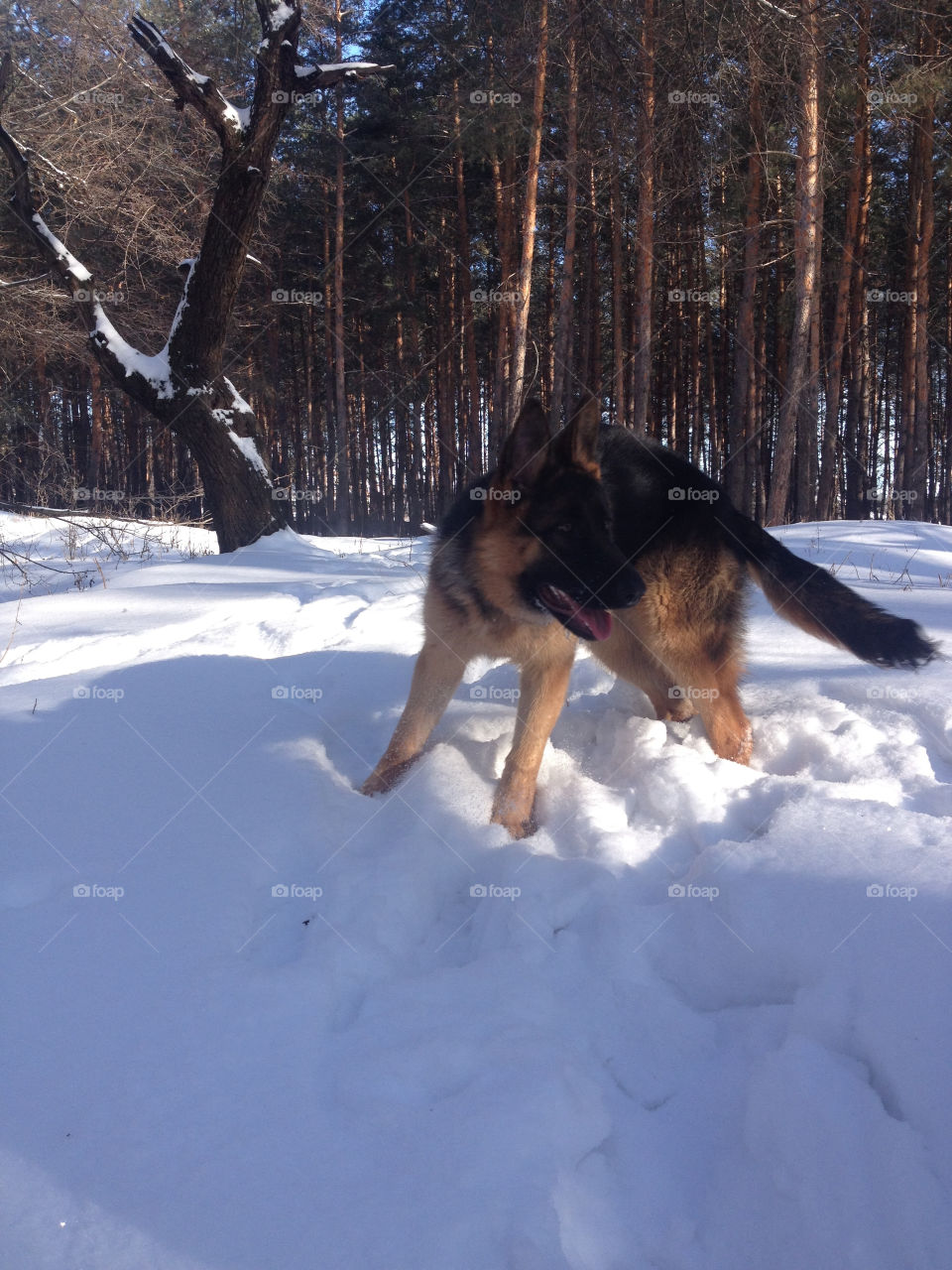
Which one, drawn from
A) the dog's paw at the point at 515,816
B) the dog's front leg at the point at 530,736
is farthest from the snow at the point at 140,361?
the dog's paw at the point at 515,816

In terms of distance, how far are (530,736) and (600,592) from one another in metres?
0.65

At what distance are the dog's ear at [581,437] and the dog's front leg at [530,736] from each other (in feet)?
2.59

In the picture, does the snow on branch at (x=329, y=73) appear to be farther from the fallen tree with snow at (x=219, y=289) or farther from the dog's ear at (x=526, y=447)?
the dog's ear at (x=526, y=447)

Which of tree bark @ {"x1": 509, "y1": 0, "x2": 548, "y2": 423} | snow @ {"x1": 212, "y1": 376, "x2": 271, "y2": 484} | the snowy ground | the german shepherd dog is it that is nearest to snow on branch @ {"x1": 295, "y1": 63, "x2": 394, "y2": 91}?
snow @ {"x1": 212, "y1": 376, "x2": 271, "y2": 484}

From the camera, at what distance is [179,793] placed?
2.77m

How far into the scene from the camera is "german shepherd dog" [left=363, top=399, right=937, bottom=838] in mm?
3109

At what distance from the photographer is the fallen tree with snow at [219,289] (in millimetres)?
8453

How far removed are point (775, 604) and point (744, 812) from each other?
51.9 inches

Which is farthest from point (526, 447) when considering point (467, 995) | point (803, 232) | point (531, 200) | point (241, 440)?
point (531, 200)

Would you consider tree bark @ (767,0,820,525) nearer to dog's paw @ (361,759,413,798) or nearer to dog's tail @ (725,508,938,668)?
dog's tail @ (725,508,938,668)

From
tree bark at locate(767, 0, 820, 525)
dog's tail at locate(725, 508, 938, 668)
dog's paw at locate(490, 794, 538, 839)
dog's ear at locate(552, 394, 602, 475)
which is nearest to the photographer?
dog's paw at locate(490, 794, 538, 839)

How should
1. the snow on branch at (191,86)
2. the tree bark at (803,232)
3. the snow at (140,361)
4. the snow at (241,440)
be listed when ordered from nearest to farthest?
the snow on branch at (191,86) → the snow at (140,361) → the snow at (241,440) → the tree bark at (803,232)

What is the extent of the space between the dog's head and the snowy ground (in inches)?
28.1

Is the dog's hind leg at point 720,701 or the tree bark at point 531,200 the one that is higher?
the tree bark at point 531,200
